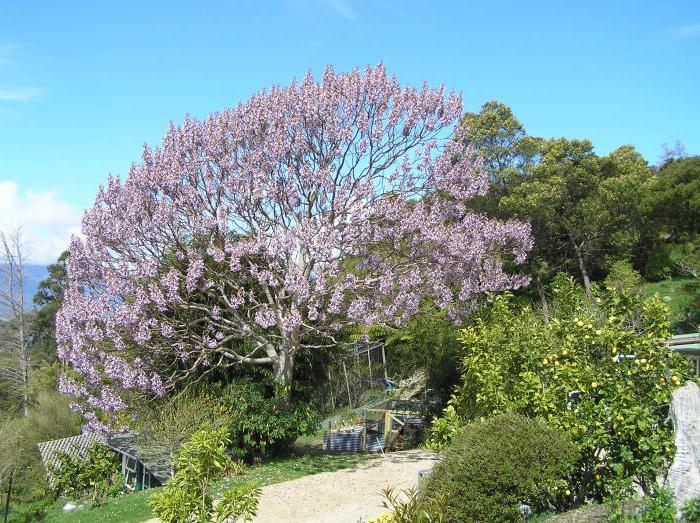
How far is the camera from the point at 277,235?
1307 cm

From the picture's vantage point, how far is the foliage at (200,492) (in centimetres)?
584

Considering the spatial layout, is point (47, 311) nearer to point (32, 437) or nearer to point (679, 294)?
point (32, 437)

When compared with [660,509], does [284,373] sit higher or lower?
higher

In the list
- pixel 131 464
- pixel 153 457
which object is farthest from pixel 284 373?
pixel 131 464

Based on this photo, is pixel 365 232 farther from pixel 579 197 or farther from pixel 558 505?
pixel 579 197

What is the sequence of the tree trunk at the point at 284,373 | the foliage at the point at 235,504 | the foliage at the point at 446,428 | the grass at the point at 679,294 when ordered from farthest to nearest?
1. the grass at the point at 679,294
2. the tree trunk at the point at 284,373
3. the foliage at the point at 446,428
4. the foliage at the point at 235,504

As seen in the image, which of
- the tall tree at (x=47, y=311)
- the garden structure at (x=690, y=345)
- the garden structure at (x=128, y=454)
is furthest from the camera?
the tall tree at (x=47, y=311)

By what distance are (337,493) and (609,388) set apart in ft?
19.6

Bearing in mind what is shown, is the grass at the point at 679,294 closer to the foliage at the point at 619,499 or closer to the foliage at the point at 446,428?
the foliage at the point at 446,428

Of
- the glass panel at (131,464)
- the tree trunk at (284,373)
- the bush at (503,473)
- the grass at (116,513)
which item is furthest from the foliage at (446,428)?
the glass panel at (131,464)

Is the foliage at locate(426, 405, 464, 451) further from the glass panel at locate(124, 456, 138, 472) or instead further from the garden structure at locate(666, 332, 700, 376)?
the glass panel at locate(124, 456, 138, 472)

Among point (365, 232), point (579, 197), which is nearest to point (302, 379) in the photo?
point (365, 232)

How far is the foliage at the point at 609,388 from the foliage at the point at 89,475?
12.6m

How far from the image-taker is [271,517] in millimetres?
9484
